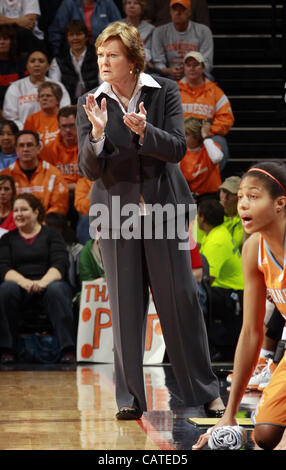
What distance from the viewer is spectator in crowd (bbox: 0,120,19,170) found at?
7816 millimetres

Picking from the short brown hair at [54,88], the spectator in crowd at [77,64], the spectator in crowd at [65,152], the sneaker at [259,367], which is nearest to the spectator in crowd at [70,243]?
the spectator in crowd at [65,152]

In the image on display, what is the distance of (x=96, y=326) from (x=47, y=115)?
8.94ft

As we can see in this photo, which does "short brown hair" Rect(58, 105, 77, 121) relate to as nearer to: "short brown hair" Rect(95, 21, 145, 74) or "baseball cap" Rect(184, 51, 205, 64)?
"baseball cap" Rect(184, 51, 205, 64)

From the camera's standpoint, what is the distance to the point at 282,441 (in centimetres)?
262

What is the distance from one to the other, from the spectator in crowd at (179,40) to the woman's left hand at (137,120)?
5.21 m

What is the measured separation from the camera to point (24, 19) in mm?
9031

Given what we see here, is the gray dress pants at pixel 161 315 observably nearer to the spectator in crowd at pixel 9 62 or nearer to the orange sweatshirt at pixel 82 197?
the orange sweatshirt at pixel 82 197

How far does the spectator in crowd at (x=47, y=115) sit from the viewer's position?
809 centimetres

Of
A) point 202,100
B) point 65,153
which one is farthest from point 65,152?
point 202,100

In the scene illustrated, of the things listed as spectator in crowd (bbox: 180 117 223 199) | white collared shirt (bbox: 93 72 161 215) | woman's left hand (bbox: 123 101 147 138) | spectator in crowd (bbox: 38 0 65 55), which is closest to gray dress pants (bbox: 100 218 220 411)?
white collared shirt (bbox: 93 72 161 215)

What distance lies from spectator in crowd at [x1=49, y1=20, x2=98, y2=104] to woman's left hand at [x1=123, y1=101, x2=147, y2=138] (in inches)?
206

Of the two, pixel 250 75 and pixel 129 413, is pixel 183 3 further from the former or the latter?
pixel 129 413
